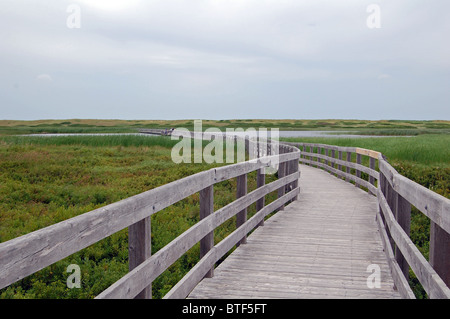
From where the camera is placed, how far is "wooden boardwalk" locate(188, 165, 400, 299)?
504 centimetres

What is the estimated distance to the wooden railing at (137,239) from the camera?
210 cm

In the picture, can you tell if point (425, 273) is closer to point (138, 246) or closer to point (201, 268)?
point (138, 246)

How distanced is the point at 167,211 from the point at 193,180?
20.1ft

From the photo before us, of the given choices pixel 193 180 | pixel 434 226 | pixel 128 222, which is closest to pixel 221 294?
pixel 193 180

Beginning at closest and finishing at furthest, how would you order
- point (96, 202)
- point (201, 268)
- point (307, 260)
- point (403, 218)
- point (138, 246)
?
point (138, 246) → point (201, 268) → point (403, 218) → point (307, 260) → point (96, 202)

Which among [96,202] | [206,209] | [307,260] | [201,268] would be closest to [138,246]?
[201,268]

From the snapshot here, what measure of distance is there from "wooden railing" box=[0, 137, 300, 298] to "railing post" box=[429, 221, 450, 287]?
2178 mm

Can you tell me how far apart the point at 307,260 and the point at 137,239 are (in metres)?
3.53

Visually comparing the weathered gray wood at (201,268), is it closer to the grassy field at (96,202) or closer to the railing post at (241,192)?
the railing post at (241,192)

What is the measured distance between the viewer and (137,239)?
344 centimetres

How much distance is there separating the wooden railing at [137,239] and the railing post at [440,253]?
7.15ft

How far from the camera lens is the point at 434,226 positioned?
11.3 feet

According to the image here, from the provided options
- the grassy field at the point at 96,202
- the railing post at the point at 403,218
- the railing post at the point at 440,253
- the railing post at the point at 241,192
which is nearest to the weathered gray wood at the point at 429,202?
the railing post at the point at 440,253
